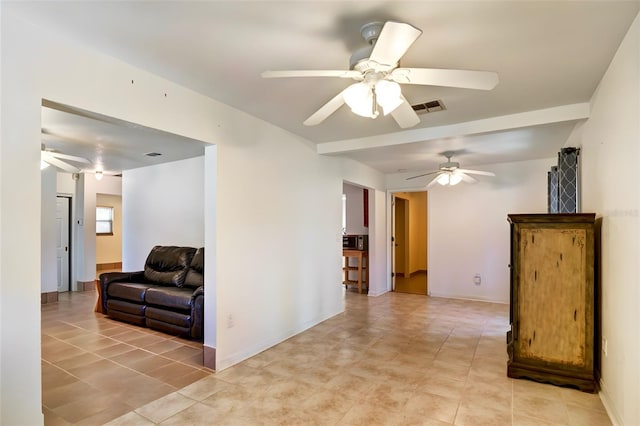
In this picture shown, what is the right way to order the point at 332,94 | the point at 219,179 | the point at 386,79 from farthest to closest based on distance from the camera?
the point at 219,179, the point at 332,94, the point at 386,79

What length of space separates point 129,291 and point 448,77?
4697 mm

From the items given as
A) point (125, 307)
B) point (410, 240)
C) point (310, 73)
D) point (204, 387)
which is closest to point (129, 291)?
point (125, 307)

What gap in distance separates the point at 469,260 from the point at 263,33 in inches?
217

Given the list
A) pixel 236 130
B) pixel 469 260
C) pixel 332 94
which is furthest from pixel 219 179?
Result: pixel 469 260

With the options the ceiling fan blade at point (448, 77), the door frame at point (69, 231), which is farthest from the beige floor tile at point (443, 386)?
the door frame at point (69, 231)

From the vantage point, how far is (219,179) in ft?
10.2

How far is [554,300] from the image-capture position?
284 centimetres

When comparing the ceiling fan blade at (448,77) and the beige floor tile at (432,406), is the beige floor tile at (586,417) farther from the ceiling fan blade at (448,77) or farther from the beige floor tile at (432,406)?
the ceiling fan blade at (448,77)

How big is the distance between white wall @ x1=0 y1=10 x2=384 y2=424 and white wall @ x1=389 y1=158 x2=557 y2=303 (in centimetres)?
180

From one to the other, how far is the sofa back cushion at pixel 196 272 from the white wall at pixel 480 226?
13.8 ft

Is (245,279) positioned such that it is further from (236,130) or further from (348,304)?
(348,304)

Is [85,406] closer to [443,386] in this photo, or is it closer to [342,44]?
[443,386]

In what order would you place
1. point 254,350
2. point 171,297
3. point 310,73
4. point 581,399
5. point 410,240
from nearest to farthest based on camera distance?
point 310,73
point 581,399
point 254,350
point 171,297
point 410,240

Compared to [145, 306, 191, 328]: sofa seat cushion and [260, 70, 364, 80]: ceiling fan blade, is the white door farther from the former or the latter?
[260, 70, 364, 80]: ceiling fan blade
